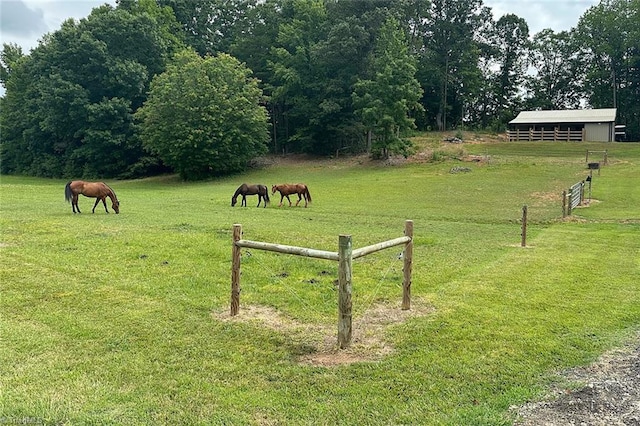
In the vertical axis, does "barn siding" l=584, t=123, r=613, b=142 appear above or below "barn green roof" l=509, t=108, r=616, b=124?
below

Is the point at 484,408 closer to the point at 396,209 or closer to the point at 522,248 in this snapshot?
the point at 522,248

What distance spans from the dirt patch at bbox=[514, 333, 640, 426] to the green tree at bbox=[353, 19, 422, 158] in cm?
3260

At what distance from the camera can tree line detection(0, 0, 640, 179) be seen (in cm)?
3678

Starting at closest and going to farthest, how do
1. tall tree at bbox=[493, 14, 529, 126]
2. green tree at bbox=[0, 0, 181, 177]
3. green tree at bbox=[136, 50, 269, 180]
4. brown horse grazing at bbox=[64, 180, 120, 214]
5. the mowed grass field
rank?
the mowed grass field → brown horse grazing at bbox=[64, 180, 120, 214] → green tree at bbox=[136, 50, 269, 180] → green tree at bbox=[0, 0, 181, 177] → tall tree at bbox=[493, 14, 529, 126]

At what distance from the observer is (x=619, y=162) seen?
3275 centimetres

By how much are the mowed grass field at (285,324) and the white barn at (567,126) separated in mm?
35955

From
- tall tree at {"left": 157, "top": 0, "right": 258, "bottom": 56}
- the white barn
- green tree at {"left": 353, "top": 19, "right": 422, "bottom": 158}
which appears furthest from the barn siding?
tall tree at {"left": 157, "top": 0, "right": 258, "bottom": 56}

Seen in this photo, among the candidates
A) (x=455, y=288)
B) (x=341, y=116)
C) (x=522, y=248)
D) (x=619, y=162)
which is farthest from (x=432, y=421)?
(x=341, y=116)

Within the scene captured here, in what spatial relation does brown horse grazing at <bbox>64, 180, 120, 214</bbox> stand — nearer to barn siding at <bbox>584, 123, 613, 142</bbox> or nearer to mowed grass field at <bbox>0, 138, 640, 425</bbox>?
mowed grass field at <bbox>0, 138, 640, 425</bbox>

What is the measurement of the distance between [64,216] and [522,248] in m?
12.8

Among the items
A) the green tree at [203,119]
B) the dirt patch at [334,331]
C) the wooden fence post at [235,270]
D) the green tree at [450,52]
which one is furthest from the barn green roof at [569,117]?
the wooden fence post at [235,270]

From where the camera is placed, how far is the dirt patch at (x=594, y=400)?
3.64 m

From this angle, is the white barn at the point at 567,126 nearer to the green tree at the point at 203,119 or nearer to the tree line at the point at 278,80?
the tree line at the point at 278,80

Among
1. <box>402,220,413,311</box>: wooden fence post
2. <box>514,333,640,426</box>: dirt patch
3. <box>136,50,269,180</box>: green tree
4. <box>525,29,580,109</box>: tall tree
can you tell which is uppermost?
<box>525,29,580,109</box>: tall tree
